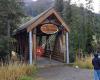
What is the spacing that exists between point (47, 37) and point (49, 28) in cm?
423

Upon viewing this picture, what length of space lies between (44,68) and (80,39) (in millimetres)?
7878

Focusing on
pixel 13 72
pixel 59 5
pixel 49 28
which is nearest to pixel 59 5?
pixel 59 5

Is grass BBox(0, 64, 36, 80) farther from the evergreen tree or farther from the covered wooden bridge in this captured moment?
the evergreen tree

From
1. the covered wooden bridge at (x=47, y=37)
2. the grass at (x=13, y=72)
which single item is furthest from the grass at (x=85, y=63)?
the grass at (x=13, y=72)

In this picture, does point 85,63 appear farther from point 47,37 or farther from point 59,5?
point 59,5

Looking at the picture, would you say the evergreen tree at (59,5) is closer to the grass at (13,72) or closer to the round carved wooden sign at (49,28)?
the round carved wooden sign at (49,28)

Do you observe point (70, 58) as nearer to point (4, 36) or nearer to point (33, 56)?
point (33, 56)

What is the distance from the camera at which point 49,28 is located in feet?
80.1

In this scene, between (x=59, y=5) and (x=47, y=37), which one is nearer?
(x=47, y=37)

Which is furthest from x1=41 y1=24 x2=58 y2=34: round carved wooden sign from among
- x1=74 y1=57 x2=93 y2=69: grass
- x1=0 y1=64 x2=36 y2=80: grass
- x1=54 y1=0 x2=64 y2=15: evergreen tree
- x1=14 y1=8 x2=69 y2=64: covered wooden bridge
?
x1=54 y1=0 x2=64 y2=15: evergreen tree

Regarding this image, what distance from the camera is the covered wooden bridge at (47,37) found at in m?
23.4

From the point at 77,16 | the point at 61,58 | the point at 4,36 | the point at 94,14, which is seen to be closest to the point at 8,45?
the point at 4,36

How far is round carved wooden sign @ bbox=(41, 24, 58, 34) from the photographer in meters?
24.2

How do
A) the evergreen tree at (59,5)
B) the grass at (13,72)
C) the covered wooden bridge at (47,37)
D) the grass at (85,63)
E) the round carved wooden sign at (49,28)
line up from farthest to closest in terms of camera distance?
the evergreen tree at (59,5) < the round carved wooden sign at (49,28) < the covered wooden bridge at (47,37) < the grass at (85,63) < the grass at (13,72)
